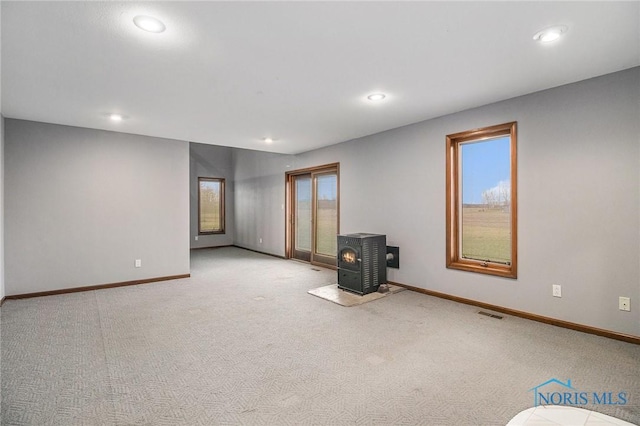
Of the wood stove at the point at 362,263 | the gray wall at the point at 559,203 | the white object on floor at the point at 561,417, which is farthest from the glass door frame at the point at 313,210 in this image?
the white object on floor at the point at 561,417

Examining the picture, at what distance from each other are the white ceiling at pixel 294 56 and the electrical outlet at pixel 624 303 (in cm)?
210

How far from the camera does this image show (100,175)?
5.01m

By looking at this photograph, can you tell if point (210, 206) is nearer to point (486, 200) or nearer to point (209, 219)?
point (209, 219)

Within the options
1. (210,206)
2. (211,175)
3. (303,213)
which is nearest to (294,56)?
(303,213)

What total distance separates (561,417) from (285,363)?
73.1 inches

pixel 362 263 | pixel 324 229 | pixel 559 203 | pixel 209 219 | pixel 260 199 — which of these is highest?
pixel 260 199

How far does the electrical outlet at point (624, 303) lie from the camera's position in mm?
2939

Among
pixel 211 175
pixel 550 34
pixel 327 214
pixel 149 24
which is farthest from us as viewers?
pixel 211 175

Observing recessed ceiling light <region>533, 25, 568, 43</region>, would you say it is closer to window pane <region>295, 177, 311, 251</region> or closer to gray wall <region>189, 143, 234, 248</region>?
window pane <region>295, 177, 311, 251</region>

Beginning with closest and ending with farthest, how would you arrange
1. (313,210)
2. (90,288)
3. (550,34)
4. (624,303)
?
(550,34)
(624,303)
(90,288)
(313,210)

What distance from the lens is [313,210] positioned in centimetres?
705

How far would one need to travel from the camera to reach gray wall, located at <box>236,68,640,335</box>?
9.75ft

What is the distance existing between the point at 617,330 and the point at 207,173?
9.33 meters

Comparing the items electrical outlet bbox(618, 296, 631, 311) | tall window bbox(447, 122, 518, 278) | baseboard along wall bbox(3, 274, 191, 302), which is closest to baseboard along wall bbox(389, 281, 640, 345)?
electrical outlet bbox(618, 296, 631, 311)
